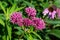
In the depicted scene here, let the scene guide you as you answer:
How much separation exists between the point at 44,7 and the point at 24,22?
605 mm

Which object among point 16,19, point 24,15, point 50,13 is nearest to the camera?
point 16,19

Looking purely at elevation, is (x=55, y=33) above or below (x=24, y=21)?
below

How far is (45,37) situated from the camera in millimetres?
1919

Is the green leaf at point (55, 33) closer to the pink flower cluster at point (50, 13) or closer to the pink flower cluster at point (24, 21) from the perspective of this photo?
the pink flower cluster at point (50, 13)

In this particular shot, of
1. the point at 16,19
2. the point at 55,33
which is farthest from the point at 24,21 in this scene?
the point at 55,33

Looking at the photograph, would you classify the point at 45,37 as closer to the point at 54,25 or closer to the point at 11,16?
the point at 54,25

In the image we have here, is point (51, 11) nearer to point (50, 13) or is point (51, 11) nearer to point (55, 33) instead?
point (50, 13)

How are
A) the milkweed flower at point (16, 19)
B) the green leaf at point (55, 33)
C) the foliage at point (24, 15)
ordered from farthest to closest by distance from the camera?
the green leaf at point (55, 33) → the foliage at point (24, 15) → the milkweed flower at point (16, 19)

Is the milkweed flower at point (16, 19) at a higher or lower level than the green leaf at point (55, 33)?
higher

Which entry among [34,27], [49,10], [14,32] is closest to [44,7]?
[49,10]

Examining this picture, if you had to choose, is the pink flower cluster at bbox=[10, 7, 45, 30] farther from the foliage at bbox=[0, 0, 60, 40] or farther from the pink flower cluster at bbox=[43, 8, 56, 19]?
the pink flower cluster at bbox=[43, 8, 56, 19]

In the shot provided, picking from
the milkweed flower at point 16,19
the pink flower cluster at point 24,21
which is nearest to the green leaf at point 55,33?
the pink flower cluster at point 24,21

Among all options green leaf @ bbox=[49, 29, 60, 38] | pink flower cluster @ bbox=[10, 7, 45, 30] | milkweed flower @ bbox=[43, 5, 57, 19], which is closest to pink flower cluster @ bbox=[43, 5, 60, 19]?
milkweed flower @ bbox=[43, 5, 57, 19]

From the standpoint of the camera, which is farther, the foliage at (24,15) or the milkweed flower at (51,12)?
the milkweed flower at (51,12)
